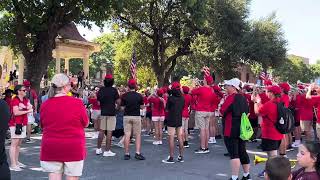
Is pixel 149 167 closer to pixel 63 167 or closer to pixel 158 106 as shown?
pixel 158 106

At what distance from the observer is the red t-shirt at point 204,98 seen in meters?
11.7

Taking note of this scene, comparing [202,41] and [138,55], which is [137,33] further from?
[202,41]

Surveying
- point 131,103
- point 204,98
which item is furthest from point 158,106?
point 131,103

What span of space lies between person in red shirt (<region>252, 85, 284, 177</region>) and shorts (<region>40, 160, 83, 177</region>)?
3.71 meters

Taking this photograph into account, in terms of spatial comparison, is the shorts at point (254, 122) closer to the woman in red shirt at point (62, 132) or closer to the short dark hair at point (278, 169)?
the woman in red shirt at point (62, 132)

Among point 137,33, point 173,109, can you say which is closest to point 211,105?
point 173,109

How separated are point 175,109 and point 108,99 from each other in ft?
5.68

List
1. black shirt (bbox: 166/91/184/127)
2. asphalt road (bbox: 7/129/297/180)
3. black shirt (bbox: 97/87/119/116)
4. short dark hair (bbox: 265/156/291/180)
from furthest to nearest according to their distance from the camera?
black shirt (bbox: 97/87/119/116) → black shirt (bbox: 166/91/184/127) → asphalt road (bbox: 7/129/297/180) → short dark hair (bbox: 265/156/291/180)

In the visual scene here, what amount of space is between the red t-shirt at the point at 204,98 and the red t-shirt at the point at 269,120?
3695mm

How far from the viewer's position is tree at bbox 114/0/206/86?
28828 mm

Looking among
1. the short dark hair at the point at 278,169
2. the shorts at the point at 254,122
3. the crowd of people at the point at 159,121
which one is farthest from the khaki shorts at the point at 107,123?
the short dark hair at the point at 278,169

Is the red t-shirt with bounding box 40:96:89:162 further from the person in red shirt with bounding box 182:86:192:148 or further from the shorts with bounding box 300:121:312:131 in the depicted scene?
the shorts with bounding box 300:121:312:131

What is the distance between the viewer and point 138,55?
109ft

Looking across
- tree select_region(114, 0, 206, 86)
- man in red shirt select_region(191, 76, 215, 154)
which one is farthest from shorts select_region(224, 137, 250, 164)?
tree select_region(114, 0, 206, 86)
